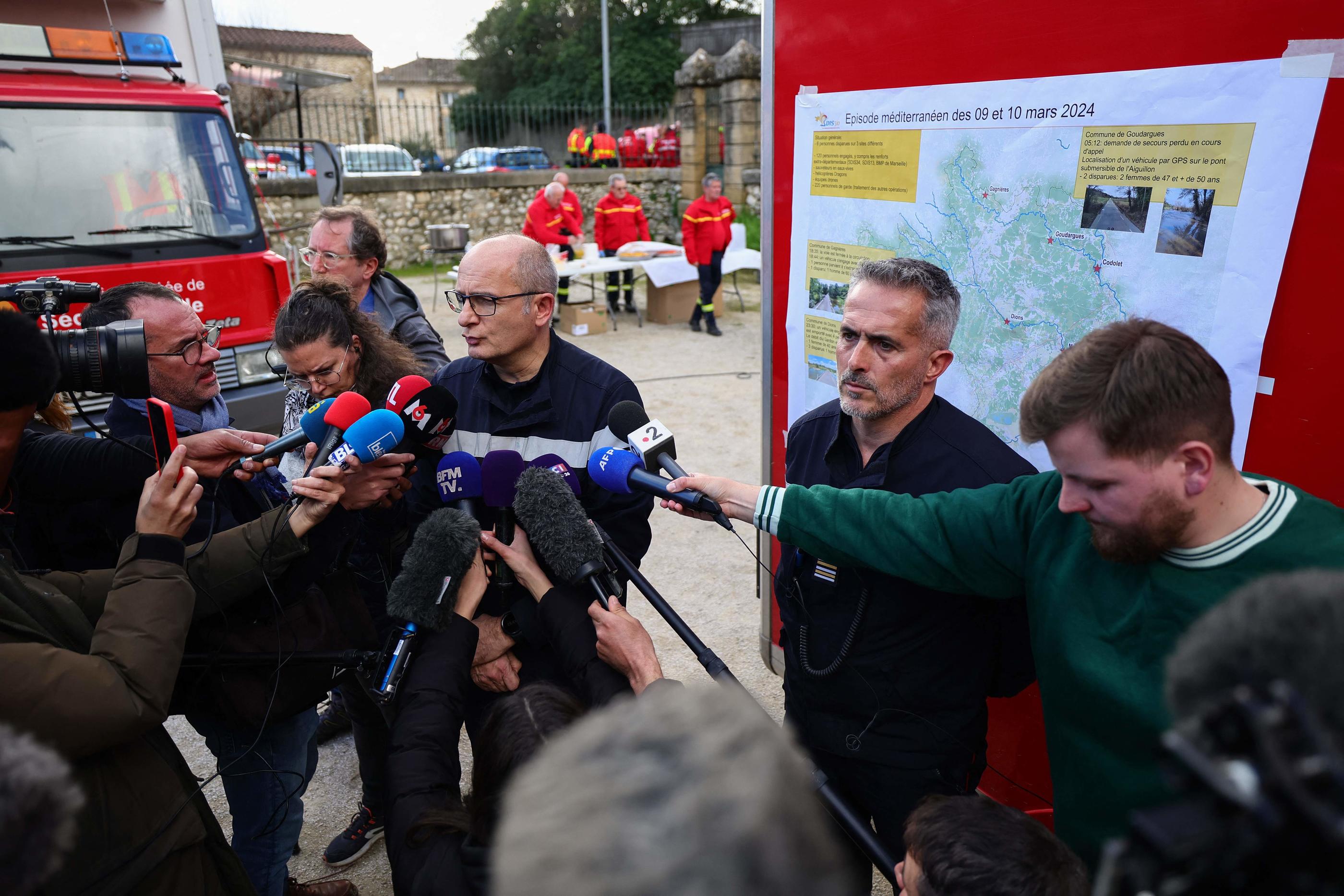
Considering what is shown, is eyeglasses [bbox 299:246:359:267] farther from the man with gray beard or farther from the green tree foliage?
the green tree foliage

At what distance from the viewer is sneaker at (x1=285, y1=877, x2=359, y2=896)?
270cm

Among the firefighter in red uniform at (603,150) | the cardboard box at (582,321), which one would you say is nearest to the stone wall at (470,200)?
the firefighter in red uniform at (603,150)

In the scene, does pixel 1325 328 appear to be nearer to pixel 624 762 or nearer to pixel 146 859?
pixel 624 762

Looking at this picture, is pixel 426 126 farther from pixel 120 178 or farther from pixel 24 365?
pixel 24 365

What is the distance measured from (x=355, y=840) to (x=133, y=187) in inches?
165

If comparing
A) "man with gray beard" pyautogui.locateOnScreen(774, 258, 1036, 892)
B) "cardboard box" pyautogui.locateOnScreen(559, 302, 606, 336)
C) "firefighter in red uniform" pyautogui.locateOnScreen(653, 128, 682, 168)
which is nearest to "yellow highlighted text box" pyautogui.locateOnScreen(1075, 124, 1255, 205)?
"man with gray beard" pyautogui.locateOnScreen(774, 258, 1036, 892)

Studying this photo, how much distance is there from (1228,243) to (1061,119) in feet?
1.76

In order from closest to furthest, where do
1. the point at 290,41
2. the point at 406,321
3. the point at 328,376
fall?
the point at 328,376 → the point at 406,321 → the point at 290,41

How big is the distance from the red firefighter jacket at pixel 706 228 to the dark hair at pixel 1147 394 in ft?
30.3

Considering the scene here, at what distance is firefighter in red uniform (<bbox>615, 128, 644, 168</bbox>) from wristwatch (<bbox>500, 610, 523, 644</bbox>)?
1713 centimetres

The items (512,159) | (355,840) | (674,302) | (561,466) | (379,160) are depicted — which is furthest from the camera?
(512,159)

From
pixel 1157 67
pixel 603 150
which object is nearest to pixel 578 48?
pixel 603 150

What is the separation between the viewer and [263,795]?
2.40 metres

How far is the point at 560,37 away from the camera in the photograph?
129ft
